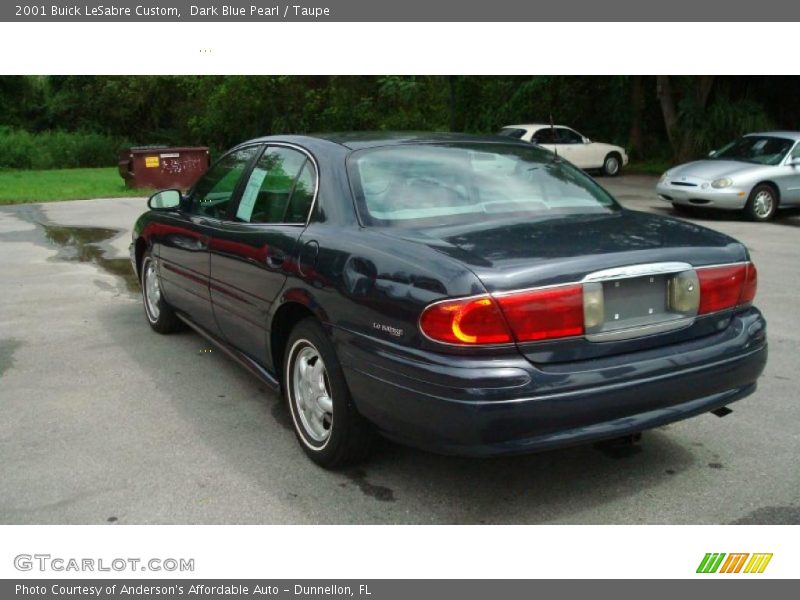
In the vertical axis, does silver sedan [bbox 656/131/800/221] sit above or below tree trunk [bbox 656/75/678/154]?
below

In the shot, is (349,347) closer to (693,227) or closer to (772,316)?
(693,227)

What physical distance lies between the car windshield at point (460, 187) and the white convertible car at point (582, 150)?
59.2 ft

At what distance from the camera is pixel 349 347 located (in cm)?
351

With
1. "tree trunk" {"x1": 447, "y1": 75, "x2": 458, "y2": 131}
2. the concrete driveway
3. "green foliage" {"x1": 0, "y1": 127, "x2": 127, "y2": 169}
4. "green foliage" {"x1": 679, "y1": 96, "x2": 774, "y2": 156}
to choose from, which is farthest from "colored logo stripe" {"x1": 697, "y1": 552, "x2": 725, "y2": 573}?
"green foliage" {"x1": 0, "y1": 127, "x2": 127, "y2": 169}

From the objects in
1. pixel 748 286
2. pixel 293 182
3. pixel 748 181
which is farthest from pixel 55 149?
pixel 748 286

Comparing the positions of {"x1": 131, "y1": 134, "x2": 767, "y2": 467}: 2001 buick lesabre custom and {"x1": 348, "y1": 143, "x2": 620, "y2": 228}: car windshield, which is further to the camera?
{"x1": 348, "y1": 143, "x2": 620, "y2": 228}: car windshield

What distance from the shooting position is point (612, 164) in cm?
2367

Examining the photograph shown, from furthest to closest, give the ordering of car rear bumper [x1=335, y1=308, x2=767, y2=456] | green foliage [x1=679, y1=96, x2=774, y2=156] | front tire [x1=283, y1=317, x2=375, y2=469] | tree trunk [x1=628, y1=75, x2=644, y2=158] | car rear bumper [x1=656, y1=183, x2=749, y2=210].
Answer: tree trunk [x1=628, y1=75, x2=644, y2=158], green foliage [x1=679, y1=96, x2=774, y2=156], car rear bumper [x1=656, y1=183, x2=749, y2=210], front tire [x1=283, y1=317, x2=375, y2=469], car rear bumper [x1=335, y1=308, x2=767, y2=456]

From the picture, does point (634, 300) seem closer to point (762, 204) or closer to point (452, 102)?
point (762, 204)

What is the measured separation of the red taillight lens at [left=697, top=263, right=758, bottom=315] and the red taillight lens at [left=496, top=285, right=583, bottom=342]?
66 centimetres

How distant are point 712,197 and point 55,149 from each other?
105 ft

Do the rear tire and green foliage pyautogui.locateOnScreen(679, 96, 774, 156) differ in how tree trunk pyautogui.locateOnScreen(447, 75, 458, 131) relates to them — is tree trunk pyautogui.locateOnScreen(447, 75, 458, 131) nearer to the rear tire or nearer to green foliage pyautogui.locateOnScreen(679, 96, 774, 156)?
green foliage pyautogui.locateOnScreen(679, 96, 774, 156)

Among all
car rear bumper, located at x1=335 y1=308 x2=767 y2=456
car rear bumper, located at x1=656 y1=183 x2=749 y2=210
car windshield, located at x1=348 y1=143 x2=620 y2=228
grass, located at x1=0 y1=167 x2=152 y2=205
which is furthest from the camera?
grass, located at x1=0 y1=167 x2=152 y2=205

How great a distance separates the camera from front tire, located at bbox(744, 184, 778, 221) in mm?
13672
